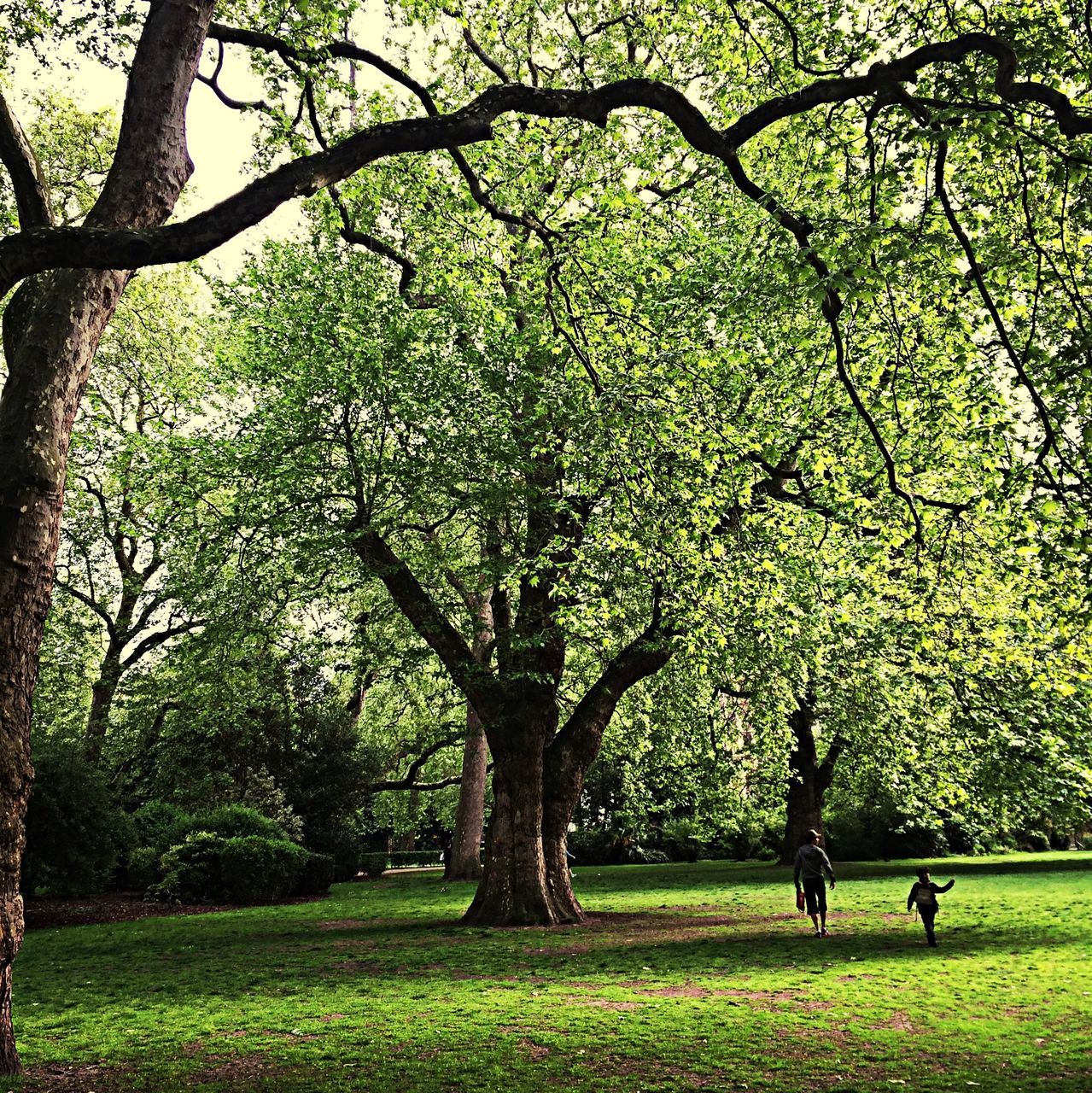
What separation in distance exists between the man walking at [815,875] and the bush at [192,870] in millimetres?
15665

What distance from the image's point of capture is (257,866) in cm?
2386

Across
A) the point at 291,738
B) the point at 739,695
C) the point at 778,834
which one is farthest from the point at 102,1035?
the point at 778,834

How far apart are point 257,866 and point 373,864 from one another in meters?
Result: 17.0

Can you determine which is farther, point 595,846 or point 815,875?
point 595,846

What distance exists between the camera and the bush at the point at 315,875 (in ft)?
88.1

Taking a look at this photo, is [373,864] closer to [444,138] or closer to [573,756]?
[573,756]

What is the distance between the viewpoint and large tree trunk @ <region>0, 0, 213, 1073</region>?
6.52 metres

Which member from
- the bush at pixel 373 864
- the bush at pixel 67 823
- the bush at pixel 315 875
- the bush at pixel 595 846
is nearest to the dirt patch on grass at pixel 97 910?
the bush at pixel 67 823

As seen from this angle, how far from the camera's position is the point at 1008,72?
556cm

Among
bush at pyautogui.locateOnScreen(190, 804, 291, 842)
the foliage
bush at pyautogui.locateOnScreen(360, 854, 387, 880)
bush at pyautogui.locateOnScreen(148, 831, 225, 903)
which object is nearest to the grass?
bush at pyautogui.locateOnScreen(148, 831, 225, 903)

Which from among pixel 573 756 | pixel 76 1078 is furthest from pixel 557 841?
pixel 76 1078

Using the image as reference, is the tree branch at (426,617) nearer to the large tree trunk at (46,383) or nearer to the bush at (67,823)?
the bush at (67,823)

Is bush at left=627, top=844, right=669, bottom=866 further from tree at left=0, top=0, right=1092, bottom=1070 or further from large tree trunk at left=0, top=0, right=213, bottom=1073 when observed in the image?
large tree trunk at left=0, top=0, right=213, bottom=1073

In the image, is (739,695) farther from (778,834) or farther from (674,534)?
(778,834)
